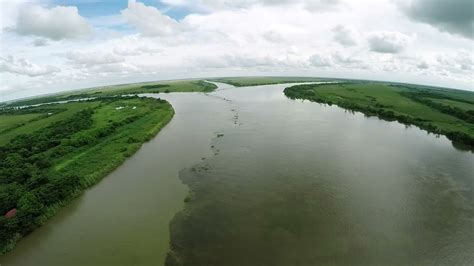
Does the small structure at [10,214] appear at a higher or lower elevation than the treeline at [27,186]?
lower

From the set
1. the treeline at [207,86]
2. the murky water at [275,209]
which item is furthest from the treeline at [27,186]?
the treeline at [207,86]

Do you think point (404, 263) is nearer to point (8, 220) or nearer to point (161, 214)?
point (161, 214)

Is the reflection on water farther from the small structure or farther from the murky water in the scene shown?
the small structure

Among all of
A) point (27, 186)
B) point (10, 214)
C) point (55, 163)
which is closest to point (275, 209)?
point (10, 214)

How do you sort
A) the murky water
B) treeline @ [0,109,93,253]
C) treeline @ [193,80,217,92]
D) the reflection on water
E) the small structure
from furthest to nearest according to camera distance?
treeline @ [193,80,217,92] → the small structure → treeline @ [0,109,93,253] → the murky water → the reflection on water

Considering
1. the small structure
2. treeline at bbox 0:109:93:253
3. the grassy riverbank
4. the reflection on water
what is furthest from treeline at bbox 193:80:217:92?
the small structure

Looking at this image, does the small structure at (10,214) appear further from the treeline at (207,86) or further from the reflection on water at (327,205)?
the treeline at (207,86)

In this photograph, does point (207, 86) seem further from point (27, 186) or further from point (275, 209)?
point (275, 209)
